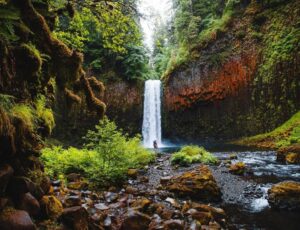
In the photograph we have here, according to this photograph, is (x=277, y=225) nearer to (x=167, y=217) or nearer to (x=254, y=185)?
(x=167, y=217)

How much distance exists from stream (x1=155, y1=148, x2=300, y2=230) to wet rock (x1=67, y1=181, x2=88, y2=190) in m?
2.64

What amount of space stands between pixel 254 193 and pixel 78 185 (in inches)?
163

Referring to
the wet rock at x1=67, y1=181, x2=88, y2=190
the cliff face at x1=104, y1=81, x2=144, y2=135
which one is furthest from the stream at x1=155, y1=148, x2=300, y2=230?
the cliff face at x1=104, y1=81, x2=144, y2=135

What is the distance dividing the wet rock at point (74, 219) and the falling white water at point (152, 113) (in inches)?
895

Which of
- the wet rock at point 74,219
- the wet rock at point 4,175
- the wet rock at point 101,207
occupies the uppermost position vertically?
the wet rock at point 4,175

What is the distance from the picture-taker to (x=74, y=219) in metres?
3.76

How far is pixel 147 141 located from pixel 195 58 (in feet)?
27.0

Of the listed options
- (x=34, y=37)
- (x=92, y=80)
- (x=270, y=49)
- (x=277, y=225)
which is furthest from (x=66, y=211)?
(x=270, y=49)

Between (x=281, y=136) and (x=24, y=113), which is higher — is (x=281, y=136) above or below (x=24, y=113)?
below

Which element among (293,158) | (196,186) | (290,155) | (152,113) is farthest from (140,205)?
(152,113)

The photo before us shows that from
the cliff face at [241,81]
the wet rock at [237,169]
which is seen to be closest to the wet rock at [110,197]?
the wet rock at [237,169]

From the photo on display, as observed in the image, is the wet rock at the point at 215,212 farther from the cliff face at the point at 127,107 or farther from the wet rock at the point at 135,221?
the cliff face at the point at 127,107

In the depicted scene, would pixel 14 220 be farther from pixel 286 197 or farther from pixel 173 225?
pixel 286 197

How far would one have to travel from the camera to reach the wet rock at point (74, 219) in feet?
12.3
